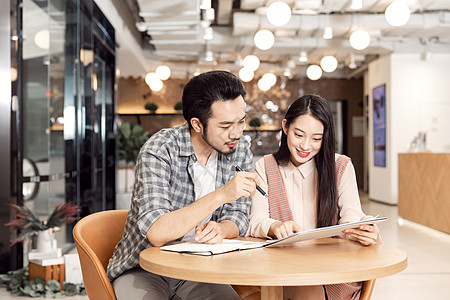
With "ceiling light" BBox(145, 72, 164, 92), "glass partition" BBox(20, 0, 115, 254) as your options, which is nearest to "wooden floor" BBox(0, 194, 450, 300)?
"glass partition" BBox(20, 0, 115, 254)

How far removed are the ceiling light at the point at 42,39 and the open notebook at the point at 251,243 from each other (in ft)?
10.7

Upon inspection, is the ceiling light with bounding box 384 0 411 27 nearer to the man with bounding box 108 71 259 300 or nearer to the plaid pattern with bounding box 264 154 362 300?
the plaid pattern with bounding box 264 154 362 300

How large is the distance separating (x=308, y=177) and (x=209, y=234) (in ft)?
2.39

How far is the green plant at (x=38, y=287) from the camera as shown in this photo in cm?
391

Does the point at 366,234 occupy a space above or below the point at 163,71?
below

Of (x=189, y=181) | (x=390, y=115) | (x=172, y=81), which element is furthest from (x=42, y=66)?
(x=172, y=81)

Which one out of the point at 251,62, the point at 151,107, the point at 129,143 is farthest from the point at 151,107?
the point at 251,62

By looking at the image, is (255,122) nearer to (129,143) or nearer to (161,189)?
(129,143)

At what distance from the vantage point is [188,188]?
2127mm

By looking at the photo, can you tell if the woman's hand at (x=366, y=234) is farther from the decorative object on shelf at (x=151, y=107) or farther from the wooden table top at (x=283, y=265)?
the decorative object on shelf at (x=151, y=107)

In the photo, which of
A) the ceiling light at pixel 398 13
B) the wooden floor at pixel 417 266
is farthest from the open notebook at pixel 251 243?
the ceiling light at pixel 398 13

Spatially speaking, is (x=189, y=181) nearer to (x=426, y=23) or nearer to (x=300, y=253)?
(x=300, y=253)

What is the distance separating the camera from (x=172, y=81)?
48.5 ft

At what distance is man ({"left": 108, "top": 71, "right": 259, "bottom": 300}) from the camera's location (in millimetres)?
1883
